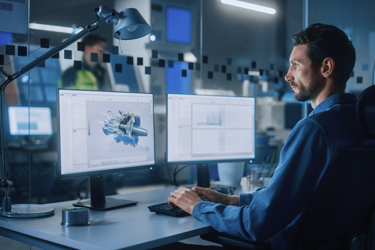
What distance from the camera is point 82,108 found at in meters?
1.72

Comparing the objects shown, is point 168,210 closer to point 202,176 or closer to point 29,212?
point 29,212

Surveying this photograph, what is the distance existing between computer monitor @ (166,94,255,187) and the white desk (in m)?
0.57

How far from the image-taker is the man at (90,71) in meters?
2.22

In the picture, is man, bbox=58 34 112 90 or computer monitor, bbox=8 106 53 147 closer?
computer monitor, bbox=8 106 53 147

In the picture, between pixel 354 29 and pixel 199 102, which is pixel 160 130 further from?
pixel 354 29

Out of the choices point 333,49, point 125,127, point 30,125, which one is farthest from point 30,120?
point 333,49

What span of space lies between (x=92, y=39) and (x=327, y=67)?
133 centimetres

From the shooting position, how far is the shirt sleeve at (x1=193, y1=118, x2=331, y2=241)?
124 cm

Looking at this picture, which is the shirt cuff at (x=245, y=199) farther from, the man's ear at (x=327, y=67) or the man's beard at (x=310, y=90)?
the man's ear at (x=327, y=67)

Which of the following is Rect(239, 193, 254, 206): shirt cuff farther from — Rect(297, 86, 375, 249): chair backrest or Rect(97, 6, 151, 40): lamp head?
Rect(97, 6, 151, 40): lamp head

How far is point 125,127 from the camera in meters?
1.89

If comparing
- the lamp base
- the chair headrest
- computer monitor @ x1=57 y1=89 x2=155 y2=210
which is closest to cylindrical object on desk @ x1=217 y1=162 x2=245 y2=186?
computer monitor @ x1=57 y1=89 x2=155 y2=210

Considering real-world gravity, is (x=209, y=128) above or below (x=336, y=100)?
below

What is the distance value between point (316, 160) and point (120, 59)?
150cm
